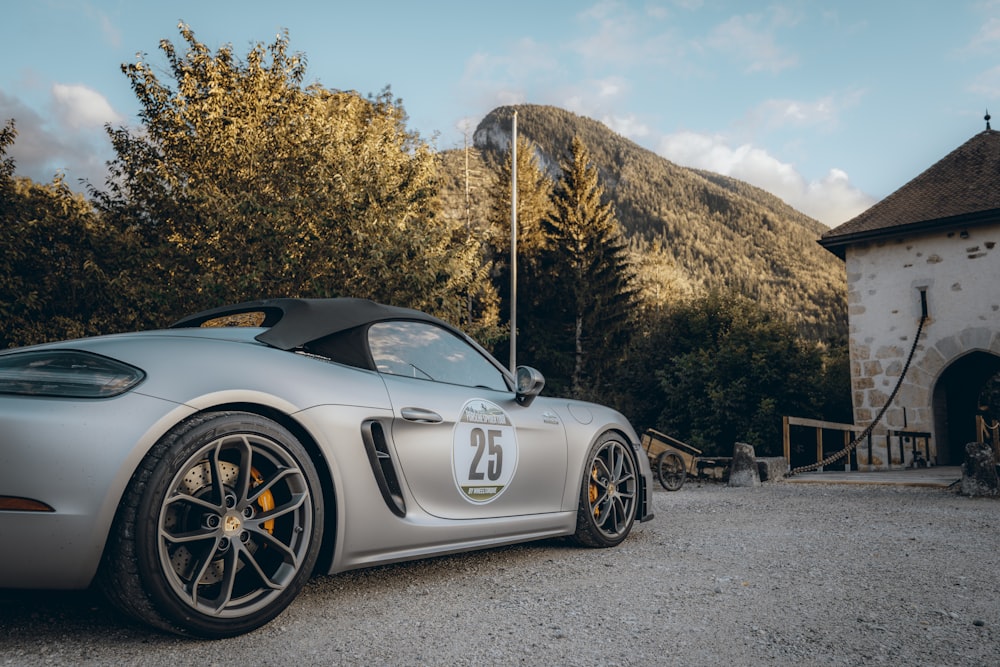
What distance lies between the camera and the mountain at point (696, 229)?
248 ft

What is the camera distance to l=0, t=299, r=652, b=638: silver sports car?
243 cm

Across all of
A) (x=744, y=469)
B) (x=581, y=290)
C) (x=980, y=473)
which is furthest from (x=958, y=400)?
(x=581, y=290)

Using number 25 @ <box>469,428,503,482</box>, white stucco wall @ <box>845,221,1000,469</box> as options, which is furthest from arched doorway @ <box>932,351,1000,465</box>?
number 25 @ <box>469,428,503,482</box>

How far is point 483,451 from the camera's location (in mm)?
3781

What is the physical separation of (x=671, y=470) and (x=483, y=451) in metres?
9.06

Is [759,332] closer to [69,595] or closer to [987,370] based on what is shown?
[987,370]

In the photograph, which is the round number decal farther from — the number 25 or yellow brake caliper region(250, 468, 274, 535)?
yellow brake caliper region(250, 468, 274, 535)

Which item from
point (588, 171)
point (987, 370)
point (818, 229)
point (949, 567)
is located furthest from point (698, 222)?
point (949, 567)

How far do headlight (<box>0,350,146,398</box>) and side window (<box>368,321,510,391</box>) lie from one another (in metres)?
1.15

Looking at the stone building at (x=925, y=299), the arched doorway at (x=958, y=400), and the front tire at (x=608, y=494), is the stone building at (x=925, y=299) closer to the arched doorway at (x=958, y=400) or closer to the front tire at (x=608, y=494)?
the arched doorway at (x=958, y=400)

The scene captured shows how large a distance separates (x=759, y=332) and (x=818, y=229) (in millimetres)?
116250

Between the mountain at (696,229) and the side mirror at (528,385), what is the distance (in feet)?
149

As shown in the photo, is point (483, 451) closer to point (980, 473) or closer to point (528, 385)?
point (528, 385)

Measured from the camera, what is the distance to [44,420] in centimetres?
241
